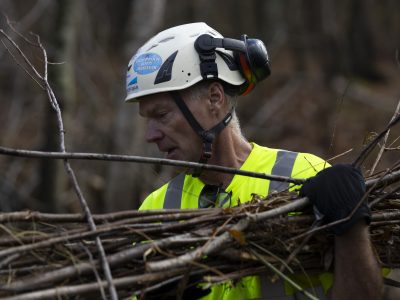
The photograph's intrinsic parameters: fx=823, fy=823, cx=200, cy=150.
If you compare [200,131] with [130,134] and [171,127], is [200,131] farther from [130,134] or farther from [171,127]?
[130,134]

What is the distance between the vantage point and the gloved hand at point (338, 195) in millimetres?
3055

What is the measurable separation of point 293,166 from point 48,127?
6708 millimetres

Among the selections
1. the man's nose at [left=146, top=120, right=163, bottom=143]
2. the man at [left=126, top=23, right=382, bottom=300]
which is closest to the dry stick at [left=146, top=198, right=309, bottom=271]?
the man at [left=126, top=23, right=382, bottom=300]

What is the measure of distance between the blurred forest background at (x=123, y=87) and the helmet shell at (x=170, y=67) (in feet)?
16.4

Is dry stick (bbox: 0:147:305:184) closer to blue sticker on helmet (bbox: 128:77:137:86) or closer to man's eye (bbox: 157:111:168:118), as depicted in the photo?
man's eye (bbox: 157:111:168:118)

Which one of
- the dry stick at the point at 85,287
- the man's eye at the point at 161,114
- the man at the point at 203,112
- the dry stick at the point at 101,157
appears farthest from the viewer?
the man's eye at the point at 161,114

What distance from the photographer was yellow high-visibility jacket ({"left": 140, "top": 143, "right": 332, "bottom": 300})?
3.29m

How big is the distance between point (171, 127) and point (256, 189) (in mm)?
515

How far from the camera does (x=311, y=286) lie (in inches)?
127

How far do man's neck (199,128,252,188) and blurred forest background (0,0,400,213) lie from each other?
4.91 metres

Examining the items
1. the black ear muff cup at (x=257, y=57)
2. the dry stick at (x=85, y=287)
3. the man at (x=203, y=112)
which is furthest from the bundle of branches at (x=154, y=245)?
the black ear muff cup at (x=257, y=57)

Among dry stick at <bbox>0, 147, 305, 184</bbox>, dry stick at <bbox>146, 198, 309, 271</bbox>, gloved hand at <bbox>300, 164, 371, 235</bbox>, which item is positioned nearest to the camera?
dry stick at <bbox>146, 198, 309, 271</bbox>

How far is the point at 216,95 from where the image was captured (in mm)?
4004

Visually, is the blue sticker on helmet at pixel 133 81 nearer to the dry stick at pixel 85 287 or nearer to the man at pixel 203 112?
the man at pixel 203 112
